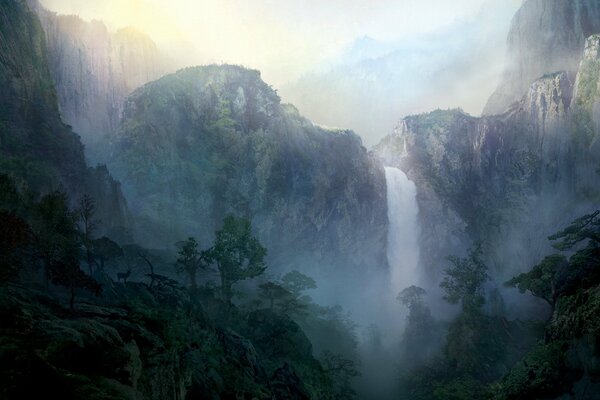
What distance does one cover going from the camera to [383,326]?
90.4m

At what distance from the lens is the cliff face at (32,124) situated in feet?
127

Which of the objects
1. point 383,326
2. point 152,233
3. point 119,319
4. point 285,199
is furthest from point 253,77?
point 119,319

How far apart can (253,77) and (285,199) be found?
27043 mm

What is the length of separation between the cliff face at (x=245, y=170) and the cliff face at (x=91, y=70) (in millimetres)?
12301

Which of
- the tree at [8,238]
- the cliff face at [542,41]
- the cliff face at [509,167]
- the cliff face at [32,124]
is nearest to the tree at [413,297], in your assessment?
the cliff face at [509,167]

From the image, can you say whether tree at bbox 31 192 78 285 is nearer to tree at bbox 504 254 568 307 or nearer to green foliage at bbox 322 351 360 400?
green foliage at bbox 322 351 360 400

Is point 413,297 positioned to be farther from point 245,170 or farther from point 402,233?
point 245,170

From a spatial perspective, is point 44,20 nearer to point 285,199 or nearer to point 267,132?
point 267,132

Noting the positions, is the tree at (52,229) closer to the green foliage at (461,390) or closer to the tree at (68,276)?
the tree at (68,276)

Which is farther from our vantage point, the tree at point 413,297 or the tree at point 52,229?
the tree at point 413,297

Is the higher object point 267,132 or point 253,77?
point 253,77

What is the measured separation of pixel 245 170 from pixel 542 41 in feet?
259

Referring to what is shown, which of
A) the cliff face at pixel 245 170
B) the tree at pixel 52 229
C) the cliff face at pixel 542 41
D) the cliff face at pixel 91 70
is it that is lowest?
the tree at pixel 52 229

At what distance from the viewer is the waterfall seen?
100938mm
